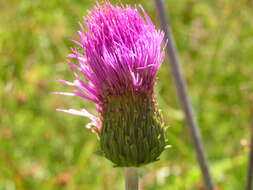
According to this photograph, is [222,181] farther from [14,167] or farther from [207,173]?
[14,167]

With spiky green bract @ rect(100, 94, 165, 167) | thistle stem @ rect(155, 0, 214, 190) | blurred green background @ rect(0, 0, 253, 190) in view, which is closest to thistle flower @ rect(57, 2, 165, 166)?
spiky green bract @ rect(100, 94, 165, 167)

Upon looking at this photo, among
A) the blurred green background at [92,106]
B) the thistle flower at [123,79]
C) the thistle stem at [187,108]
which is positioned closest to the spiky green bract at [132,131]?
the thistle flower at [123,79]

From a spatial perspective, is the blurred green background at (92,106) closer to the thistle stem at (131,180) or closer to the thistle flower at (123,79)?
the thistle flower at (123,79)

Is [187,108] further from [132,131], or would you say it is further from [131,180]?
[131,180]

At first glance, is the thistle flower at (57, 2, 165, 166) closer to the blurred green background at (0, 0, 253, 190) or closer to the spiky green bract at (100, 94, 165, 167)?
the spiky green bract at (100, 94, 165, 167)

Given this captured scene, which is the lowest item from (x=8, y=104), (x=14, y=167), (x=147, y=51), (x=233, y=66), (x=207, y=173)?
(x=207, y=173)

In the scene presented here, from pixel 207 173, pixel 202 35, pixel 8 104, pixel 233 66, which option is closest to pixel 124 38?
pixel 207 173
